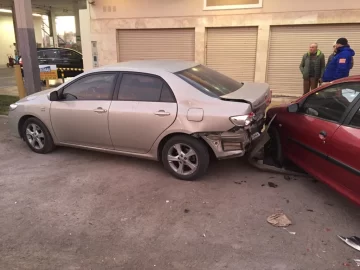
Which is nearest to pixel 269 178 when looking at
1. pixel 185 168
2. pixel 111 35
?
pixel 185 168

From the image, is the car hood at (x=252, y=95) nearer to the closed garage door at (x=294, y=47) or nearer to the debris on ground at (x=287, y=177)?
the debris on ground at (x=287, y=177)

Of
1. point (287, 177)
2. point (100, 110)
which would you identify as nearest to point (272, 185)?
point (287, 177)

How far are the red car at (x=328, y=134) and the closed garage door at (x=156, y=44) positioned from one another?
24.0 ft

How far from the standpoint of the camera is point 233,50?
428 inches

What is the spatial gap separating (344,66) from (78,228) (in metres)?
5.98

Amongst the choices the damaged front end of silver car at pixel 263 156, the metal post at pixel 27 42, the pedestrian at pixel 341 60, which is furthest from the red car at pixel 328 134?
the metal post at pixel 27 42

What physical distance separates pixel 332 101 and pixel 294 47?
692cm

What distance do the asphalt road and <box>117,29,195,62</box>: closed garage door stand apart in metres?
7.34

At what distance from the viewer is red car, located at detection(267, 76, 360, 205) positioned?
130 inches

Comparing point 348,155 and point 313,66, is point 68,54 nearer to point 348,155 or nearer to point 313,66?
point 313,66

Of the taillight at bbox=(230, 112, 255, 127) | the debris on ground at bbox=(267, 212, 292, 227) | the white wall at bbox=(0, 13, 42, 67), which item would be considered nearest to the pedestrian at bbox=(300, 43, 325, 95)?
the taillight at bbox=(230, 112, 255, 127)

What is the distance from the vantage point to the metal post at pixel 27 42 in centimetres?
752

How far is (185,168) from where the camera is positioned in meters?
4.48

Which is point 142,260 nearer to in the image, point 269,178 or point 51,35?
point 269,178
